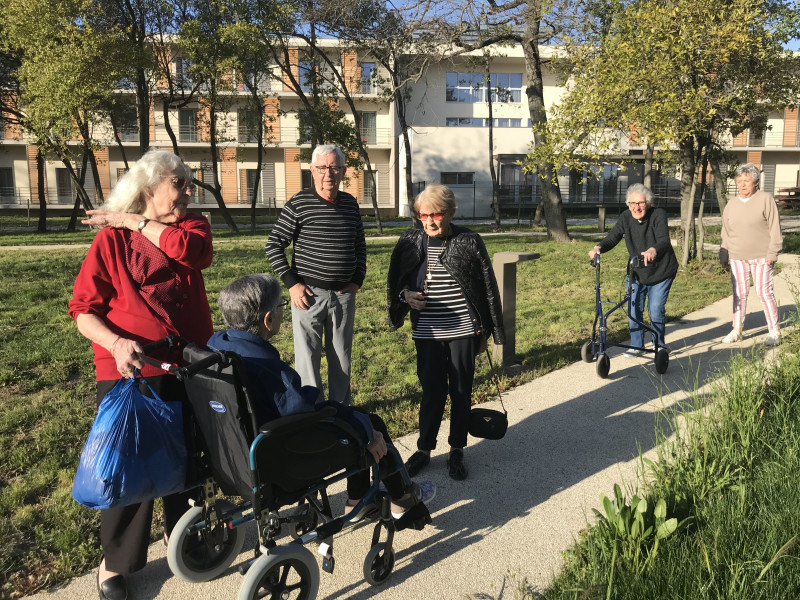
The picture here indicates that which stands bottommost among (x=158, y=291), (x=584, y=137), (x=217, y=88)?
(x=158, y=291)

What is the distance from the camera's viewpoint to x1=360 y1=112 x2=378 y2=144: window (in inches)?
1766

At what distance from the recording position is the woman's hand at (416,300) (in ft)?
13.9

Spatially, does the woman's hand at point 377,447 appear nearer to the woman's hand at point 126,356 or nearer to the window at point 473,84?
the woman's hand at point 126,356

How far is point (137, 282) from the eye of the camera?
307 centimetres

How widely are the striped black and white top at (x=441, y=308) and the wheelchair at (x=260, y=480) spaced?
4.09 feet

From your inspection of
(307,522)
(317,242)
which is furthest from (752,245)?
(307,522)

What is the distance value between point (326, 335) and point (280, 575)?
6.62 ft

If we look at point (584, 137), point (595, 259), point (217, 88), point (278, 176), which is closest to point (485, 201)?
point (278, 176)

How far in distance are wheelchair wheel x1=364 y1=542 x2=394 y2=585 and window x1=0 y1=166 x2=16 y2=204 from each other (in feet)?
157

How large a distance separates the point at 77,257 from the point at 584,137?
10.8 m

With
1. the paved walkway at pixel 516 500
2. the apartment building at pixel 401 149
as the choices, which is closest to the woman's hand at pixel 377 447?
the paved walkway at pixel 516 500

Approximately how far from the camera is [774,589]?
2594 mm

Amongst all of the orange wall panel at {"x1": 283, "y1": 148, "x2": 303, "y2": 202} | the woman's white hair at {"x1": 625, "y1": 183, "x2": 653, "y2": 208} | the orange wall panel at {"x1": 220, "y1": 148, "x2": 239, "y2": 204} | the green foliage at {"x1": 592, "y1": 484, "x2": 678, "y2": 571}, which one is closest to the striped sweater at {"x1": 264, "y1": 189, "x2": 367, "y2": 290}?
the green foliage at {"x1": 592, "y1": 484, "x2": 678, "y2": 571}

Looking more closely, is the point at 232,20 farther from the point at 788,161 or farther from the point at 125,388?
the point at 788,161
